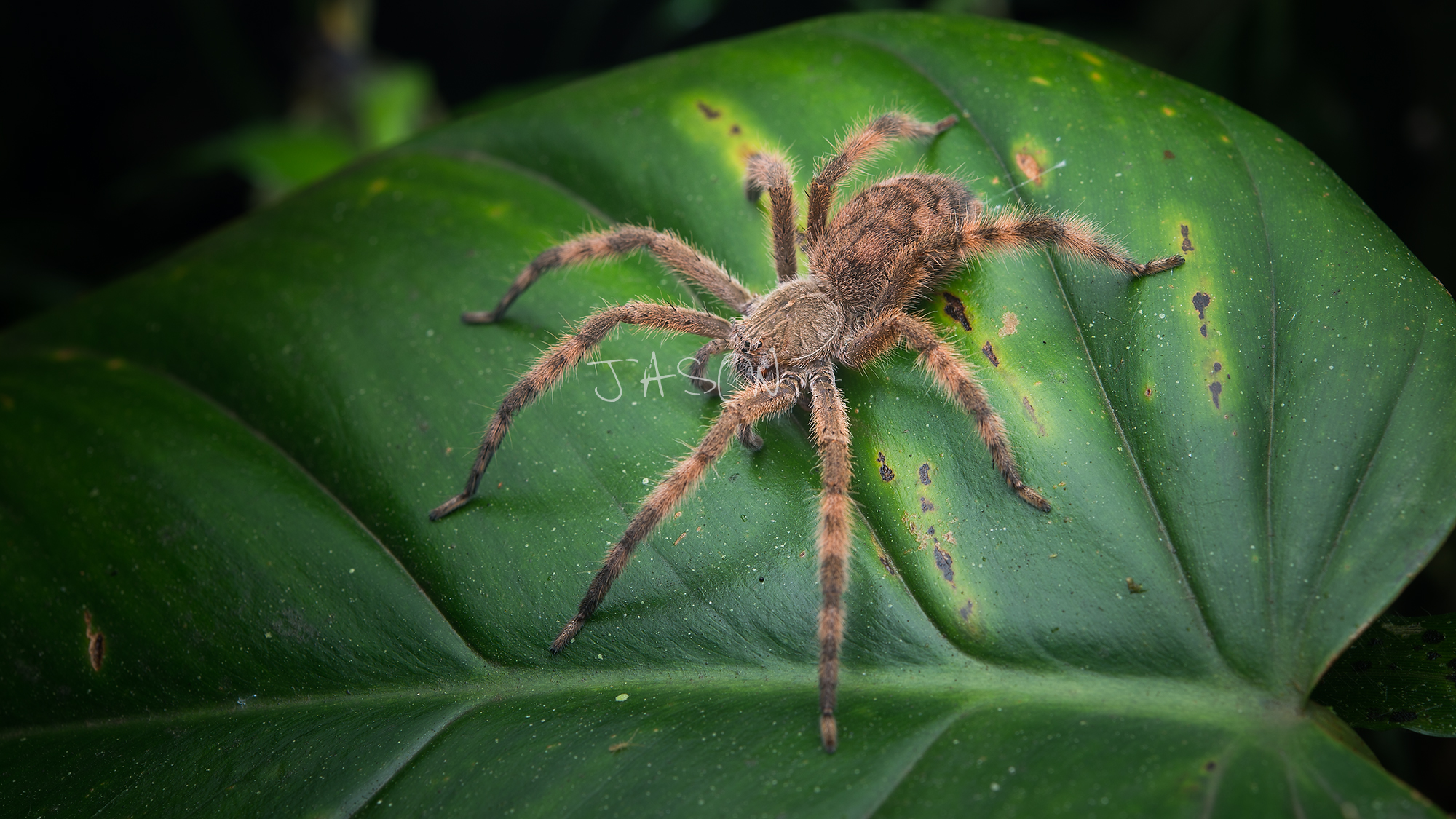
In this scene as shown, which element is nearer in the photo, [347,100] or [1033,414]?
[1033,414]

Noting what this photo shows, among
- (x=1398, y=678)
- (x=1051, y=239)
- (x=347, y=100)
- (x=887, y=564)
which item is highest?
(x=347, y=100)

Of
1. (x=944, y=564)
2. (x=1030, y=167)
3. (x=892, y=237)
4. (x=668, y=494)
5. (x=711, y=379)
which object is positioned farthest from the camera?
(x=892, y=237)

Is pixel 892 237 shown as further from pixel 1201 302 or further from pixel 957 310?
pixel 1201 302

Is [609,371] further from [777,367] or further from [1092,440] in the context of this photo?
[1092,440]

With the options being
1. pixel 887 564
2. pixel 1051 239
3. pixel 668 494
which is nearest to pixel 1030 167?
pixel 1051 239

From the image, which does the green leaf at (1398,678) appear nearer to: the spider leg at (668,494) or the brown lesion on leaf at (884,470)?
the brown lesion on leaf at (884,470)

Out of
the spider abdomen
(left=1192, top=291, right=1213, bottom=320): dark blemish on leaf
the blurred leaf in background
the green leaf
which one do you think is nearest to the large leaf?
(left=1192, top=291, right=1213, bottom=320): dark blemish on leaf

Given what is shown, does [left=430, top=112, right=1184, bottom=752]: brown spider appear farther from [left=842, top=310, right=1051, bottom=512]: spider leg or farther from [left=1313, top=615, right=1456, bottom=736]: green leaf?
[left=1313, top=615, right=1456, bottom=736]: green leaf

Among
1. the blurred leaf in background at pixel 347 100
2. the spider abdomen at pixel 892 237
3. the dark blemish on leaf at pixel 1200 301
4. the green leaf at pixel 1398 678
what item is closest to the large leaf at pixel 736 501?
the dark blemish on leaf at pixel 1200 301
